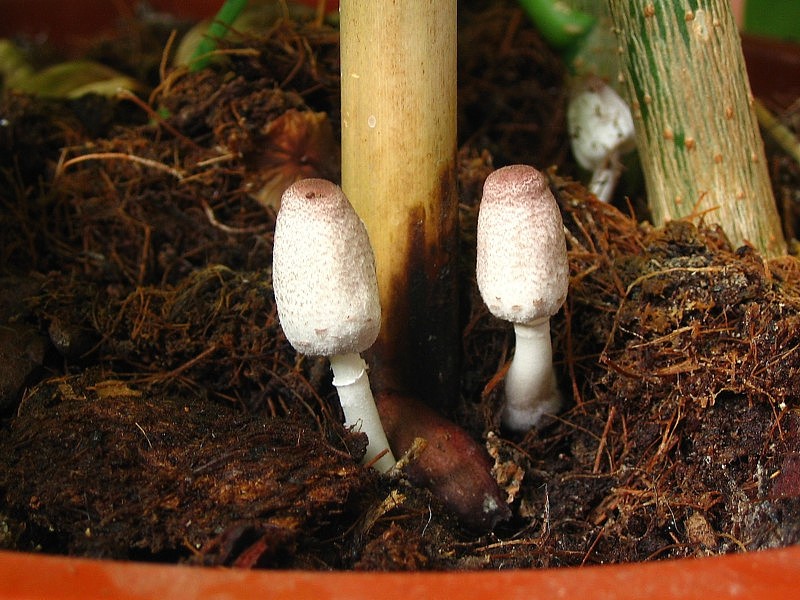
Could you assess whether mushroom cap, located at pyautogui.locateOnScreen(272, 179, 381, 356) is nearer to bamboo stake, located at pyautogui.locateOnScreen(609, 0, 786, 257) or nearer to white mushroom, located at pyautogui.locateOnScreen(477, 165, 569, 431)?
white mushroom, located at pyautogui.locateOnScreen(477, 165, 569, 431)

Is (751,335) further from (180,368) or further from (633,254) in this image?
(180,368)

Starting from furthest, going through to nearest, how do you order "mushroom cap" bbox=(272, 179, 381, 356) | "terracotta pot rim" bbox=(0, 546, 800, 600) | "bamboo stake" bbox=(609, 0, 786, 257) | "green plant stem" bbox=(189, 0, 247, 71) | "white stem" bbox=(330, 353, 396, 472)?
"green plant stem" bbox=(189, 0, 247, 71) → "bamboo stake" bbox=(609, 0, 786, 257) → "white stem" bbox=(330, 353, 396, 472) → "mushroom cap" bbox=(272, 179, 381, 356) → "terracotta pot rim" bbox=(0, 546, 800, 600)

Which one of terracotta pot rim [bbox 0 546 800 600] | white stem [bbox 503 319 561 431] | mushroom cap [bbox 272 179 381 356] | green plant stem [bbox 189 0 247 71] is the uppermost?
green plant stem [bbox 189 0 247 71]

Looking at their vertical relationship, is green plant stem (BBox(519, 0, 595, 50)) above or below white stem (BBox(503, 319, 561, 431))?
above

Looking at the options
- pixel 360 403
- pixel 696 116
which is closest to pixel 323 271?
pixel 360 403

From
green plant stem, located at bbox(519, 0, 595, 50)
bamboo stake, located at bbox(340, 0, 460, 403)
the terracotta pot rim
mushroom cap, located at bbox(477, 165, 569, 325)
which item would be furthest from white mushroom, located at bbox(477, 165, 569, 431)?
green plant stem, located at bbox(519, 0, 595, 50)

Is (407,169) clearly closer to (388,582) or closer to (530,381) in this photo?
(530,381)

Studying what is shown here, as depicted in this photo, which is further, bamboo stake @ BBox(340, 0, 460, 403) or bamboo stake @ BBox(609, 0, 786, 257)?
bamboo stake @ BBox(609, 0, 786, 257)
